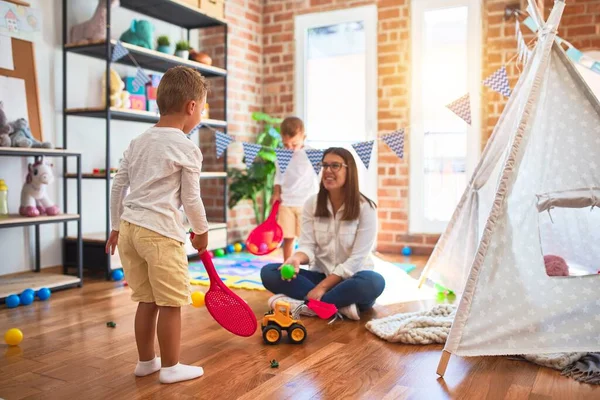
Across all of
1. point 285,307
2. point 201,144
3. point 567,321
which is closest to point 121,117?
point 201,144

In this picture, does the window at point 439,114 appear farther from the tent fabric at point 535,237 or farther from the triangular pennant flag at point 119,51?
the triangular pennant flag at point 119,51

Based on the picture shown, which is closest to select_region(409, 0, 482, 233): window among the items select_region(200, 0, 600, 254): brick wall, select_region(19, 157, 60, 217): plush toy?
select_region(200, 0, 600, 254): brick wall

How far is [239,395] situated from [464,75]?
11.3 ft

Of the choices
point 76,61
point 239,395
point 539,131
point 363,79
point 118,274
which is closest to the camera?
point 239,395

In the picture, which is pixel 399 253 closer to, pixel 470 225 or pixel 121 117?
pixel 470 225

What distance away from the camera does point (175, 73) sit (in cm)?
191

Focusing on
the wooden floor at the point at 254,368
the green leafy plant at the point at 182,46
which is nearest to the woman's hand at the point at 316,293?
the wooden floor at the point at 254,368

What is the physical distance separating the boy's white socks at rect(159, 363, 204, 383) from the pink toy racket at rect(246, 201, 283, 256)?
161 centimetres

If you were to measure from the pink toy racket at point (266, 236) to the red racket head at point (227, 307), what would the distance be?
4.45 feet

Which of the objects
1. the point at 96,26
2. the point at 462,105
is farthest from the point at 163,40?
the point at 462,105

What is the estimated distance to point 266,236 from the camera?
3.63m

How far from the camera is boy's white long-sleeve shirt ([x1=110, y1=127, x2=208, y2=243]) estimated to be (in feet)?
6.10

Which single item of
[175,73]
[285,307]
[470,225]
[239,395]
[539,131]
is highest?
[175,73]

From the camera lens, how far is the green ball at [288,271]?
2.68 metres
